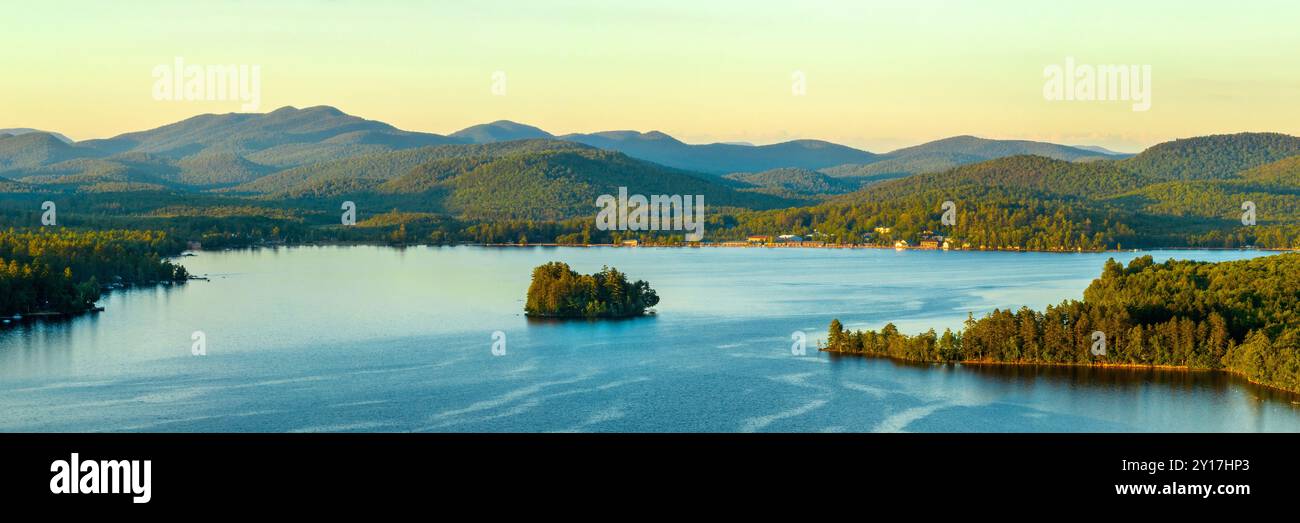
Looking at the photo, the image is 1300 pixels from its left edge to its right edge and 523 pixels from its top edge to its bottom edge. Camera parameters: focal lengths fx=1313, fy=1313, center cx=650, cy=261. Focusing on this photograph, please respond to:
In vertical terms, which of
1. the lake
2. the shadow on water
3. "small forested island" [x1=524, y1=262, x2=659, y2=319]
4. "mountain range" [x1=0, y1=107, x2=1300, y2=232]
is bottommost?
the lake

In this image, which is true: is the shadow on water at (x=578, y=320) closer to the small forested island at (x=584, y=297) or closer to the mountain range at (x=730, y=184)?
the small forested island at (x=584, y=297)

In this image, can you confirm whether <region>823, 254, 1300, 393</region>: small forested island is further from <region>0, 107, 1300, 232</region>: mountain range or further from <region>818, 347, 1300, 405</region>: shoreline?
<region>0, 107, 1300, 232</region>: mountain range

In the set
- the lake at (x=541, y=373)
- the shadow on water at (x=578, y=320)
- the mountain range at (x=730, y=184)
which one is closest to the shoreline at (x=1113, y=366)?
the lake at (x=541, y=373)

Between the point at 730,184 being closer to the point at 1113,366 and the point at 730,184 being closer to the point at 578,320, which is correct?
the point at 578,320

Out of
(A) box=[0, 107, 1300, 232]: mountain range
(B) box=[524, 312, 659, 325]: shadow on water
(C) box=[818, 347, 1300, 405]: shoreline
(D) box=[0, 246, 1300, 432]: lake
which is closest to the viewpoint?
(D) box=[0, 246, 1300, 432]: lake

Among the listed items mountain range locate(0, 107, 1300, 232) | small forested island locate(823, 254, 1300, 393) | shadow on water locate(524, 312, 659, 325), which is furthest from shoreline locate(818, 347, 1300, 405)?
mountain range locate(0, 107, 1300, 232)

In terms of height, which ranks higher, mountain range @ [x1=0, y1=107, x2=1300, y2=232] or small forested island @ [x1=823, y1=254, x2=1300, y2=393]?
mountain range @ [x1=0, y1=107, x2=1300, y2=232]
